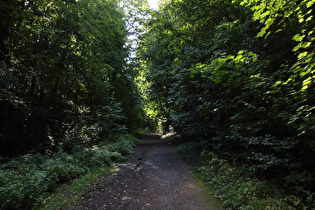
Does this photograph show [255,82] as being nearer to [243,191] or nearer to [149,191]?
[243,191]

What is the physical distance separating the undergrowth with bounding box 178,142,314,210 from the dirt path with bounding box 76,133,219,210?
1.41 ft

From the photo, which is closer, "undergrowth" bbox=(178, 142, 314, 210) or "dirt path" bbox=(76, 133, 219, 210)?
"undergrowth" bbox=(178, 142, 314, 210)

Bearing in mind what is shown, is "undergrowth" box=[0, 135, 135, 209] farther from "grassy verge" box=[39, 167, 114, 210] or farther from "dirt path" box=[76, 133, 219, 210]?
"dirt path" box=[76, 133, 219, 210]

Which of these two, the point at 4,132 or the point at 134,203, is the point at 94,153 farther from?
the point at 134,203

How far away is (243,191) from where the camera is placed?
173 inches

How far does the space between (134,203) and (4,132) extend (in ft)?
19.8

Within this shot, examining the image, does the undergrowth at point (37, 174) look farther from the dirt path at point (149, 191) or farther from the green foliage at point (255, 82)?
the green foliage at point (255, 82)

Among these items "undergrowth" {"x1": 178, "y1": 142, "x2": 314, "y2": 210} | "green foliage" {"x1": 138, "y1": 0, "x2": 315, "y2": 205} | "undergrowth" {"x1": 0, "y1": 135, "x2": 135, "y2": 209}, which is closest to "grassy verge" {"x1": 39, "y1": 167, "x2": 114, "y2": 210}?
"undergrowth" {"x1": 0, "y1": 135, "x2": 135, "y2": 209}

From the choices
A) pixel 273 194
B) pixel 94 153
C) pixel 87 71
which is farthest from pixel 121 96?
pixel 273 194

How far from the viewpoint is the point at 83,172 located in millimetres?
6367

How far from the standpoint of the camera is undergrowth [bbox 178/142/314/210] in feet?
11.9

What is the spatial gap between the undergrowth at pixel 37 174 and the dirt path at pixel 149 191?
1024mm

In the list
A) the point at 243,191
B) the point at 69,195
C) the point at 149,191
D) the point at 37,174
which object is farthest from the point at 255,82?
the point at 37,174

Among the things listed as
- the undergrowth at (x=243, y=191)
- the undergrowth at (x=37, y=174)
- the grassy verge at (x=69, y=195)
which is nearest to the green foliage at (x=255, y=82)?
the undergrowth at (x=243, y=191)
